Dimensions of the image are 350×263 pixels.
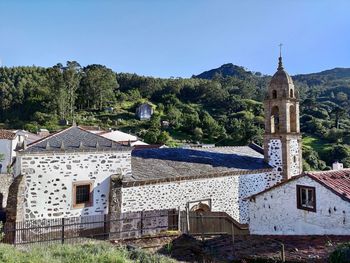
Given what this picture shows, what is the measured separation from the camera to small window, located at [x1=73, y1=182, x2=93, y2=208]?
15.6 metres

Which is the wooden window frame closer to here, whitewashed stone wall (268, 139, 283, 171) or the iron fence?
the iron fence

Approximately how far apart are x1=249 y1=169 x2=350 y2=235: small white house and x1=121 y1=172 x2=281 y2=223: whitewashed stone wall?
12.5ft

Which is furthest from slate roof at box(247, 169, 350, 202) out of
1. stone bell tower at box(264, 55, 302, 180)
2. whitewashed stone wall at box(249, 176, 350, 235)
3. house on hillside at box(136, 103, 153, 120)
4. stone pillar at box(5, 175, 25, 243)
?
house on hillside at box(136, 103, 153, 120)

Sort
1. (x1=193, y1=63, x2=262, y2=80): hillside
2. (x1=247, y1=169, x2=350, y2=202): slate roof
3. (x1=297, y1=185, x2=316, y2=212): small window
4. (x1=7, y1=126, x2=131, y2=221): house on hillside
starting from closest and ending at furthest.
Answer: (x1=247, y1=169, x2=350, y2=202): slate roof
(x1=297, y1=185, x2=316, y2=212): small window
(x1=7, y1=126, x2=131, y2=221): house on hillside
(x1=193, y1=63, x2=262, y2=80): hillside

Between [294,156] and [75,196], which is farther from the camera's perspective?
[294,156]

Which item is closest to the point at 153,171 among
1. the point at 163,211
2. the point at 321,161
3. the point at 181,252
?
the point at 163,211

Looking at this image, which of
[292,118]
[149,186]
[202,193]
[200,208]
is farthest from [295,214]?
[292,118]

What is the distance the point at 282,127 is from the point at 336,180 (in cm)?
948

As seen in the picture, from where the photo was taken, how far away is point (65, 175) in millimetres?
15461

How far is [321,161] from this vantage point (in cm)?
4459

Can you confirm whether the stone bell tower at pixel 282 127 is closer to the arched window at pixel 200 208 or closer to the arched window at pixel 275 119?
the arched window at pixel 275 119

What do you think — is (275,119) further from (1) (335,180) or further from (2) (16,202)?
(2) (16,202)

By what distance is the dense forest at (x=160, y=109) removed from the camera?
55.5 metres

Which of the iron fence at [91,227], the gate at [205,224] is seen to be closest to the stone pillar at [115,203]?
the iron fence at [91,227]
